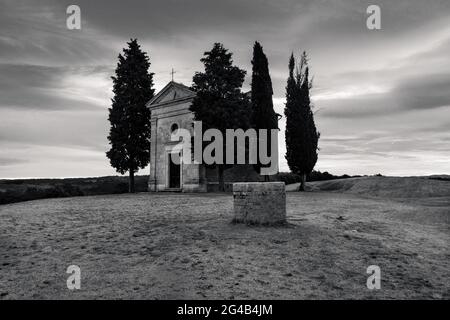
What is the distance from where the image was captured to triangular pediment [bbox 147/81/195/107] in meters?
22.9

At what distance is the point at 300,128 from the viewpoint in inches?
815

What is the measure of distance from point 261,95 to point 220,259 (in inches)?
656

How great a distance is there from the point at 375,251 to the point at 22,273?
5869 millimetres

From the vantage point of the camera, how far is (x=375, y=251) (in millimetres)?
5887

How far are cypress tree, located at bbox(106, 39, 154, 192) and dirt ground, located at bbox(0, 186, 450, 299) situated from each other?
15.2m

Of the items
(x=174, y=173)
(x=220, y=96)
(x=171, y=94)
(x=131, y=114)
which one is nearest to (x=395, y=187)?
(x=220, y=96)

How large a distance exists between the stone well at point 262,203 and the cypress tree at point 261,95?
1301 centimetres

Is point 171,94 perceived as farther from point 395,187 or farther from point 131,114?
point 395,187

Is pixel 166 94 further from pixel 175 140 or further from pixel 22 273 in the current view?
pixel 22 273

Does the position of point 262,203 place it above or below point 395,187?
above

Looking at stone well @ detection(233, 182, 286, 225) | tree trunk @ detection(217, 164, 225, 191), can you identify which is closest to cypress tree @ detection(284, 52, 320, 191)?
tree trunk @ detection(217, 164, 225, 191)
